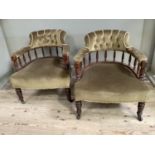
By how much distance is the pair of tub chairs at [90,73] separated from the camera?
1.40 m

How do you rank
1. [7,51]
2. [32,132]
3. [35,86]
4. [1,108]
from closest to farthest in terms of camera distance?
[32,132] < [35,86] < [1,108] < [7,51]

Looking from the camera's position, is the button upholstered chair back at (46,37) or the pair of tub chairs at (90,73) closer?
the pair of tub chairs at (90,73)

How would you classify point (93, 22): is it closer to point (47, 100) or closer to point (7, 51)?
point (47, 100)

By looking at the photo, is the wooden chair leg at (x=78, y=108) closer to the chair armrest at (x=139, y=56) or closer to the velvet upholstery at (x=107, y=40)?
the velvet upholstery at (x=107, y=40)

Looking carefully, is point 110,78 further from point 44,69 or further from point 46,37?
point 46,37

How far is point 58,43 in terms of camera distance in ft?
6.33

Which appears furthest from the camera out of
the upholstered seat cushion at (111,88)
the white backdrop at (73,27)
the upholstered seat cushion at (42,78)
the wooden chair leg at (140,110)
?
the white backdrop at (73,27)

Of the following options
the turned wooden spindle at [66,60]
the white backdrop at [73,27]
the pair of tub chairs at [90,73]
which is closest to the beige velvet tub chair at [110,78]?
the pair of tub chairs at [90,73]

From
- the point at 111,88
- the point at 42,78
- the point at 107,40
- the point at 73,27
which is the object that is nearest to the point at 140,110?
the point at 111,88
